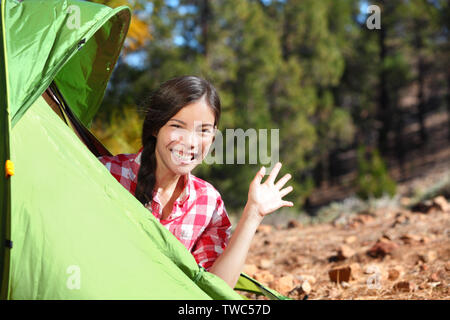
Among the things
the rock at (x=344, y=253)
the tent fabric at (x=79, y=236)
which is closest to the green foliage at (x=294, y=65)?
the rock at (x=344, y=253)

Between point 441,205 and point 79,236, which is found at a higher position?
point 441,205

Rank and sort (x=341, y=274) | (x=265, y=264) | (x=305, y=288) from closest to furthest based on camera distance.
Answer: (x=305, y=288) → (x=341, y=274) → (x=265, y=264)

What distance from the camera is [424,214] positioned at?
580cm

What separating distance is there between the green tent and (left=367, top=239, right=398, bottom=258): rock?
93.8 inches

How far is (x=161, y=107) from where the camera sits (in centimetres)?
235

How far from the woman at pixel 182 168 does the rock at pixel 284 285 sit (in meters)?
1.14

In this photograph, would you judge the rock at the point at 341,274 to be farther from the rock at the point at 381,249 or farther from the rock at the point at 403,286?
the rock at the point at 381,249

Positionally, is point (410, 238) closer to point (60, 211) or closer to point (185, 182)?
point (185, 182)

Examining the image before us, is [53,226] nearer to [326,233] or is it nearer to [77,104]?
[77,104]

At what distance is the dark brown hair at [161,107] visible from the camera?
2316mm

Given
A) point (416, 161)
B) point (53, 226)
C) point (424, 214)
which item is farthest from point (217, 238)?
point (416, 161)

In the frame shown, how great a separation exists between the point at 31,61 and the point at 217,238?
3.56 ft

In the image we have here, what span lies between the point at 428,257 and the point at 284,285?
1120 millimetres

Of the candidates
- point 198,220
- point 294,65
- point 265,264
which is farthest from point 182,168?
point 294,65
